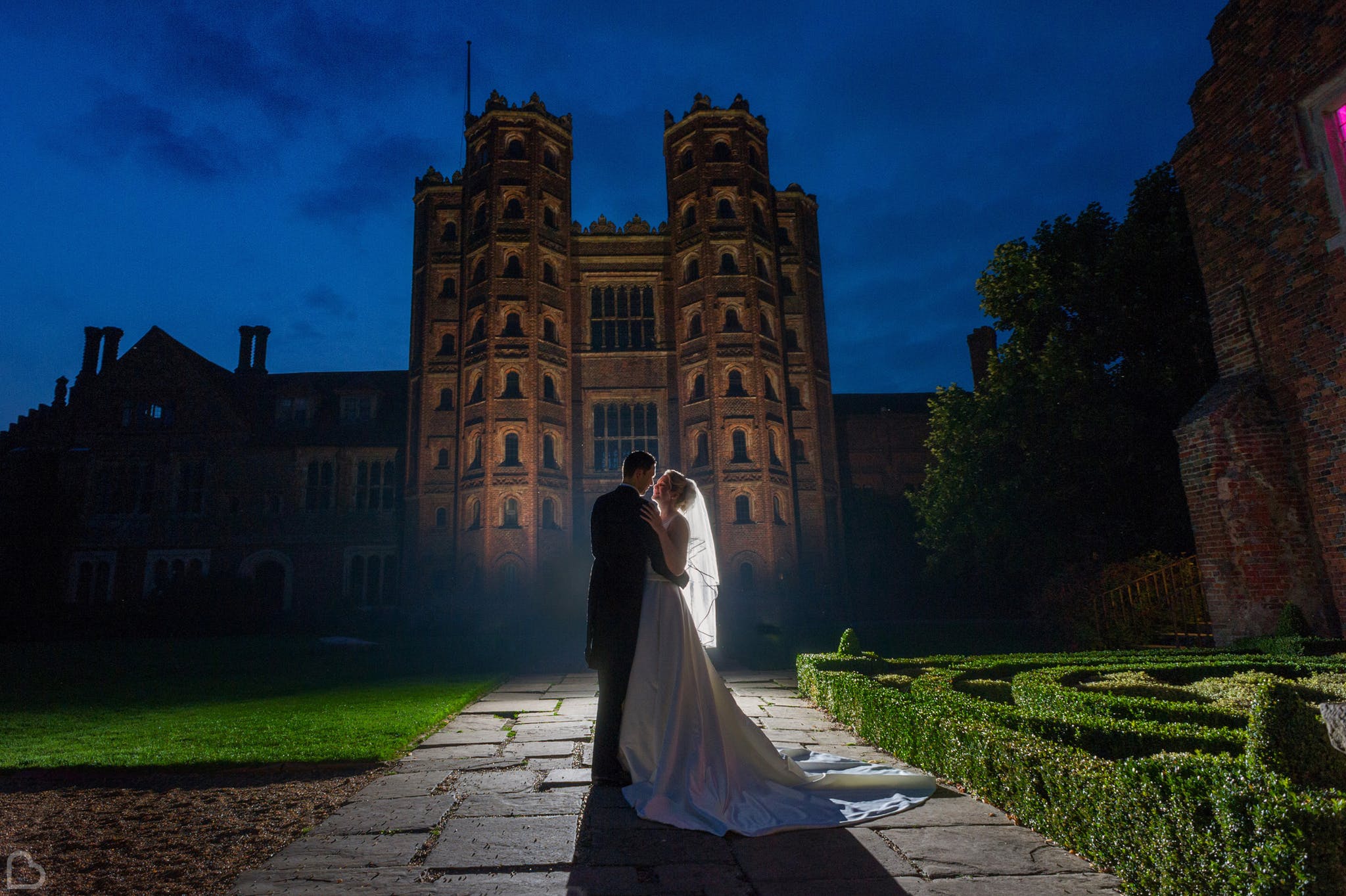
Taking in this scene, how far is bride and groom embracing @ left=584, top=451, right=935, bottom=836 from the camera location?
13.0ft

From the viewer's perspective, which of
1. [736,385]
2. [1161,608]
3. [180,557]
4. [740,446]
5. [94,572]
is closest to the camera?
[1161,608]

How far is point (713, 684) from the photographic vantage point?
450cm

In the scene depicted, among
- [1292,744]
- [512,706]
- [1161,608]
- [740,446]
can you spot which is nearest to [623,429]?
[740,446]

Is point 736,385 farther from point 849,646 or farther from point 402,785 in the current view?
Result: point 402,785

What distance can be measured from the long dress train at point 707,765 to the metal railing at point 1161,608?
27.8ft

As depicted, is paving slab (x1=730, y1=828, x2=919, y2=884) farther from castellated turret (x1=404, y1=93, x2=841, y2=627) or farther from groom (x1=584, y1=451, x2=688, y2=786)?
castellated turret (x1=404, y1=93, x2=841, y2=627)

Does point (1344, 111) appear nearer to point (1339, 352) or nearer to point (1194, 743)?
point (1339, 352)

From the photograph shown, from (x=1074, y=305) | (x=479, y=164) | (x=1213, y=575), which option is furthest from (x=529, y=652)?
(x=479, y=164)

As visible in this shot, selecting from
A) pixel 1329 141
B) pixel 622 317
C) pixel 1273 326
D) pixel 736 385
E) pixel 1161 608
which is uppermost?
pixel 622 317

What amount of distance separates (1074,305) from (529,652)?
14.7 meters

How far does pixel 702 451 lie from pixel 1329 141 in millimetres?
19917

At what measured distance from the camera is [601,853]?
337 cm

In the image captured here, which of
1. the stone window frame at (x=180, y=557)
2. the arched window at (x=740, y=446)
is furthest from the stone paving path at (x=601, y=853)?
the stone window frame at (x=180, y=557)

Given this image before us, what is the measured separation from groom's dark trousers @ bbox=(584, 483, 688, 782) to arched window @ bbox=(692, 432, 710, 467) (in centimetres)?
2197
